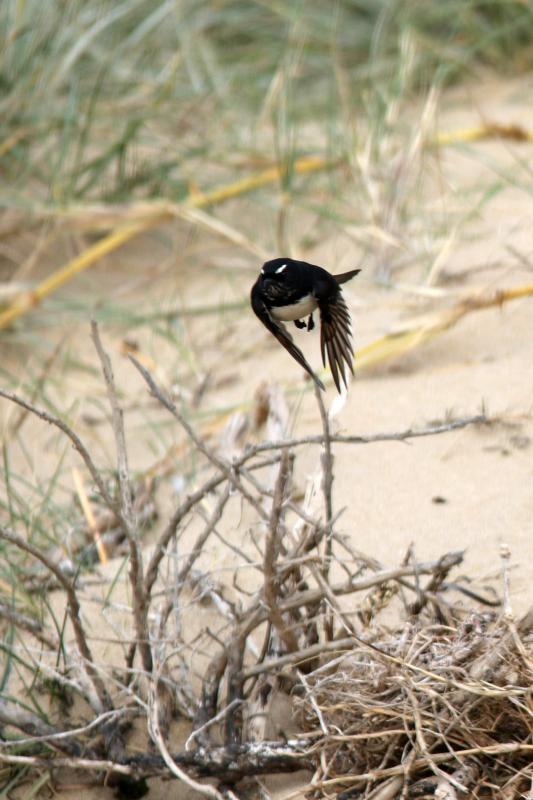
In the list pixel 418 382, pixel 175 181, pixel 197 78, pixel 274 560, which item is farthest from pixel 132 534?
pixel 197 78

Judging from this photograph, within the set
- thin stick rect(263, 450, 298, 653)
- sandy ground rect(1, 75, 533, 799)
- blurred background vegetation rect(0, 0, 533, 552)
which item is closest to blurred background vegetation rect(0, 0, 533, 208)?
blurred background vegetation rect(0, 0, 533, 552)

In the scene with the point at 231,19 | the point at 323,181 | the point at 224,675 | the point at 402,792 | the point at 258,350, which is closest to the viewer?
the point at 402,792

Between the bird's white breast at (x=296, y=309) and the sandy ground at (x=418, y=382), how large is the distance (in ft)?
2.50

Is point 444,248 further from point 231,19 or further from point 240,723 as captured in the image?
point 231,19

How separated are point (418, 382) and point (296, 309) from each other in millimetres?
1402

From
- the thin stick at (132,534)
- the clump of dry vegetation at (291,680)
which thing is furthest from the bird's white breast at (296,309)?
the thin stick at (132,534)

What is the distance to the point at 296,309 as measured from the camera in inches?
50.0

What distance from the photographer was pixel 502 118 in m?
3.98

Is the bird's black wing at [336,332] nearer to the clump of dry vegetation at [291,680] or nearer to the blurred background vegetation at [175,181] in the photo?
the clump of dry vegetation at [291,680]

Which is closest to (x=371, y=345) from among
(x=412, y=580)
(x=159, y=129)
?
(x=412, y=580)

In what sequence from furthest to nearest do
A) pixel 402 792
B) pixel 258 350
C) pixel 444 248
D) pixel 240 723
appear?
1. pixel 258 350
2. pixel 444 248
3. pixel 240 723
4. pixel 402 792

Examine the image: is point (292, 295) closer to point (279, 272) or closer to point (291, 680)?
point (279, 272)

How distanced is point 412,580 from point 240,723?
382 mm

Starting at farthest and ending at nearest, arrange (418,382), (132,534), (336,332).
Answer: (418,382)
(132,534)
(336,332)
